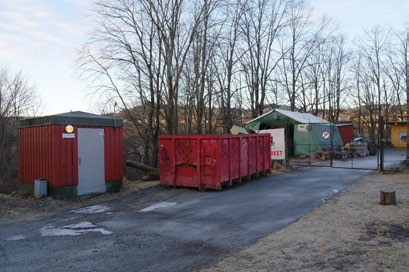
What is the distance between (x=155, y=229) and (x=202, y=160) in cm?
506

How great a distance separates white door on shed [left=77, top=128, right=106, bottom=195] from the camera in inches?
456

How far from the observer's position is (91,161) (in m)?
11.9

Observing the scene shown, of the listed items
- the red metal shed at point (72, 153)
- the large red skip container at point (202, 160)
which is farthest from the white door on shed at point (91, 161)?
the large red skip container at point (202, 160)

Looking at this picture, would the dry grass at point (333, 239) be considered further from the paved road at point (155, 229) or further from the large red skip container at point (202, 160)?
the large red skip container at point (202, 160)

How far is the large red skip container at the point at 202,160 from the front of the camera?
40.6 feet

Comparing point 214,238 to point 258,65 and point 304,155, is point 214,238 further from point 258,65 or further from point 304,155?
point 258,65

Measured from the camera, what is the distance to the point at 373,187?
12367 millimetres

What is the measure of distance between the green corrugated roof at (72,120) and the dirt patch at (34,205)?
2226 mm

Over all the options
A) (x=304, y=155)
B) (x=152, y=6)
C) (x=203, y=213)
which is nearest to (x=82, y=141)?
(x=203, y=213)

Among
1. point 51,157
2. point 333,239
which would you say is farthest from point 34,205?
point 333,239

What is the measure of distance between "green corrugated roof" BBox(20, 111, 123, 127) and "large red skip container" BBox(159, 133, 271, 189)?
1.93m

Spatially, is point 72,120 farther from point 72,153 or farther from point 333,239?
point 333,239

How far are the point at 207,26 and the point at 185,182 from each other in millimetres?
12007

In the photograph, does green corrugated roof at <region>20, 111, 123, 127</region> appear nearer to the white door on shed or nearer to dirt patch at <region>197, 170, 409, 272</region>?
the white door on shed
